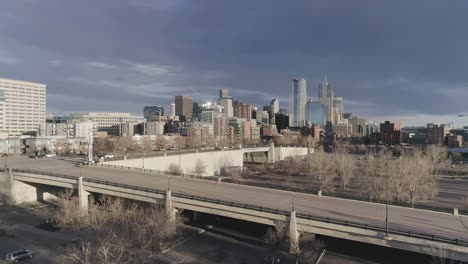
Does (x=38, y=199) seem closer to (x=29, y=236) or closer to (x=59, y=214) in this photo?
(x=59, y=214)

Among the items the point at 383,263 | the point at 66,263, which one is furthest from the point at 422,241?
the point at 66,263

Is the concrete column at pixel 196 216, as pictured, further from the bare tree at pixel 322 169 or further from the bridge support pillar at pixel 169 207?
the bare tree at pixel 322 169

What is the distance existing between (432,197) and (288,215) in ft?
122

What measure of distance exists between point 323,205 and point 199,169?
55360 millimetres

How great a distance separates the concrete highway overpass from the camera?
87.7ft

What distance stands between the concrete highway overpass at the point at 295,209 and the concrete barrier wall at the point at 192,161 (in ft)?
73.1

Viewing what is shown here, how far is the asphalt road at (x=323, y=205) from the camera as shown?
97.1ft

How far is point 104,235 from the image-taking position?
34562mm

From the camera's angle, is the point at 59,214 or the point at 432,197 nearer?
the point at 59,214

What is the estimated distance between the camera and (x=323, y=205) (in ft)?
120

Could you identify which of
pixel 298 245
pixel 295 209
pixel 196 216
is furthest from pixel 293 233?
pixel 196 216

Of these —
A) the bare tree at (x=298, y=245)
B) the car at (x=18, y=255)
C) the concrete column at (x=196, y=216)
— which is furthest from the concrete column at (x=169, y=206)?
the car at (x=18, y=255)

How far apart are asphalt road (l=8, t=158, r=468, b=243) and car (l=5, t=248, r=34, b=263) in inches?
661

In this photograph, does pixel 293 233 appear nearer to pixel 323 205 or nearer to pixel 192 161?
pixel 323 205
